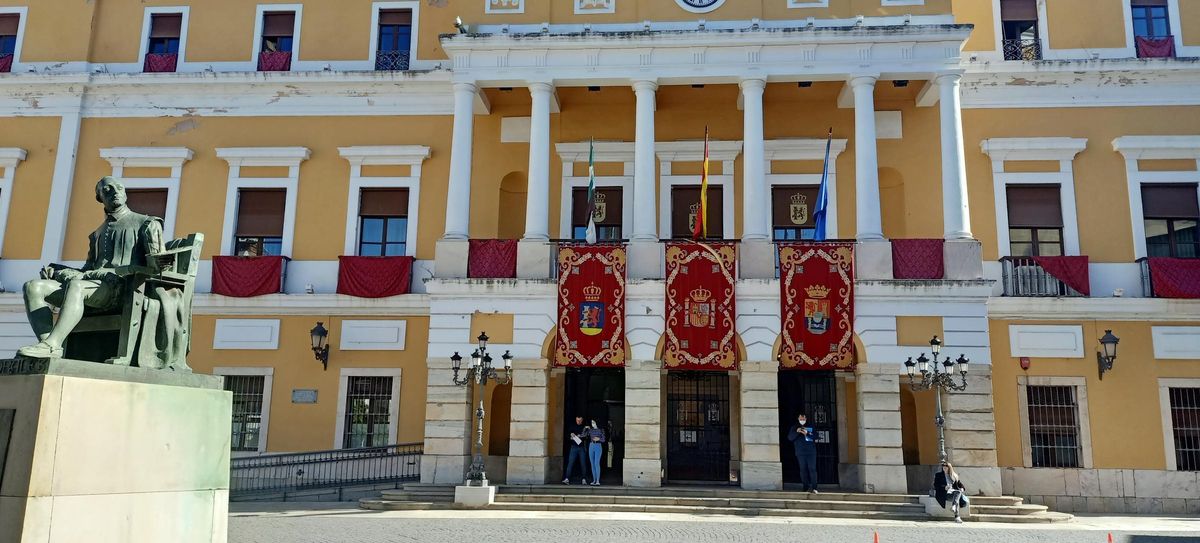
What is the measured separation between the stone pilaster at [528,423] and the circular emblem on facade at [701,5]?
8.49 m

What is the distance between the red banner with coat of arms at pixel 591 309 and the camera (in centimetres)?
1761

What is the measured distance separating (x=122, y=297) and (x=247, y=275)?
13879 mm

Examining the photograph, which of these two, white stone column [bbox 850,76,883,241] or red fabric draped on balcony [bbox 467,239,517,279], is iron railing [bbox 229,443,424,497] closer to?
red fabric draped on balcony [bbox 467,239,517,279]

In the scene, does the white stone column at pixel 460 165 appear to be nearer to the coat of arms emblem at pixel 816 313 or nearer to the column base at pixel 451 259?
the column base at pixel 451 259

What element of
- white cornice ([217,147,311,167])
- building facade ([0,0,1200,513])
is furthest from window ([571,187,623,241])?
white cornice ([217,147,311,167])

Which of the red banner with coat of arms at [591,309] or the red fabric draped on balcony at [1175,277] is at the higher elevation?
the red fabric draped on balcony at [1175,277]

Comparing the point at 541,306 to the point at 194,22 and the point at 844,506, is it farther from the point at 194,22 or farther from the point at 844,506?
the point at 194,22

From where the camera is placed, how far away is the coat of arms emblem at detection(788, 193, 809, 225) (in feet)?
66.2

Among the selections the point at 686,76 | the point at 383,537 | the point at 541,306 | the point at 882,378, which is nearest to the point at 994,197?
the point at 882,378

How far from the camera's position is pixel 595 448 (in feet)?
57.0

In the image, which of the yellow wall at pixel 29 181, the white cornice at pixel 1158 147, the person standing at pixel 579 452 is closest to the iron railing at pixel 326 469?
the person standing at pixel 579 452

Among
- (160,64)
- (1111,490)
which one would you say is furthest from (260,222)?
(1111,490)

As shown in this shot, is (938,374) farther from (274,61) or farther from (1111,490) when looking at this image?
(274,61)

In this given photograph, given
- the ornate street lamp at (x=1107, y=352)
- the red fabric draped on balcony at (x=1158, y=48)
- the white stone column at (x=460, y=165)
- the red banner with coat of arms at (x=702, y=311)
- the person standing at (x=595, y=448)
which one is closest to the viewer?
the person standing at (x=595, y=448)
